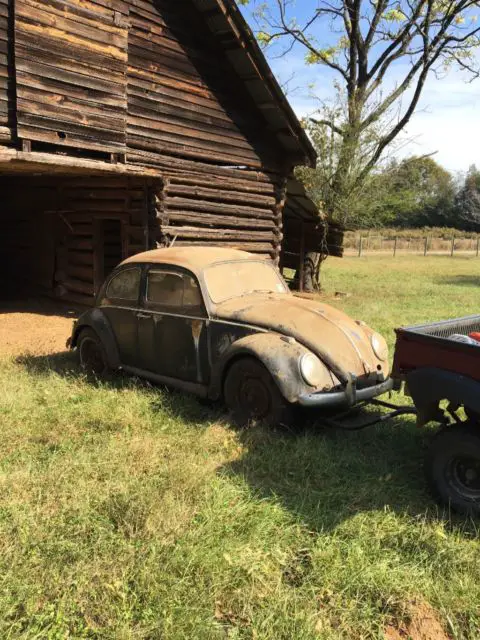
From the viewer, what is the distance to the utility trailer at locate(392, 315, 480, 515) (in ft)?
11.2

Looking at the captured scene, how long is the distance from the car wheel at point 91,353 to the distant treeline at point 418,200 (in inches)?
489

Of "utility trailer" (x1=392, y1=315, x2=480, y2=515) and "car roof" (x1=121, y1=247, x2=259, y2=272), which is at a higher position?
"car roof" (x1=121, y1=247, x2=259, y2=272)

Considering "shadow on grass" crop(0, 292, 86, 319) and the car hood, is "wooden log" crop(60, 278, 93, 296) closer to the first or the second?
"shadow on grass" crop(0, 292, 86, 319)

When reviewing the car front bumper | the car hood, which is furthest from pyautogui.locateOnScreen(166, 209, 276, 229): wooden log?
the car front bumper

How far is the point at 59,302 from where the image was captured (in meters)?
13.0

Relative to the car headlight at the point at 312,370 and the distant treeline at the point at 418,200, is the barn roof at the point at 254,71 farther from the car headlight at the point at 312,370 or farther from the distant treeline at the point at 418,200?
the car headlight at the point at 312,370

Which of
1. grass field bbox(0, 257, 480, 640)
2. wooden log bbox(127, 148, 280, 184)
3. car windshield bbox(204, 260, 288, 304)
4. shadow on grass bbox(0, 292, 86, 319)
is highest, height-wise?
wooden log bbox(127, 148, 280, 184)

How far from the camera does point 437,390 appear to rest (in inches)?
139

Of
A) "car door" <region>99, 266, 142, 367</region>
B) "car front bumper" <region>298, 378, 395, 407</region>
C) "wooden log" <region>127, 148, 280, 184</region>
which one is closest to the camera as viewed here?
"car front bumper" <region>298, 378, 395, 407</region>

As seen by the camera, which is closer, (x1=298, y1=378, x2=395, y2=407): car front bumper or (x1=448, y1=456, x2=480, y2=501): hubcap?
(x1=448, y1=456, x2=480, y2=501): hubcap

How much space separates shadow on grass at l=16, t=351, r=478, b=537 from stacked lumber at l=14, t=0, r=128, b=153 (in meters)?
5.41

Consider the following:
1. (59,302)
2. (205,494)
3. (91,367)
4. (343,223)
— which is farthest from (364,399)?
(343,223)

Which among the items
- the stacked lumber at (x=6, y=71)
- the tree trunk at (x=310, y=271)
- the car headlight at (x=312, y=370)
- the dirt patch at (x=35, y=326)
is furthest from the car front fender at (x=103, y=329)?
the tree trunk at (x=310, y=271)

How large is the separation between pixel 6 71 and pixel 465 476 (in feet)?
26.6
